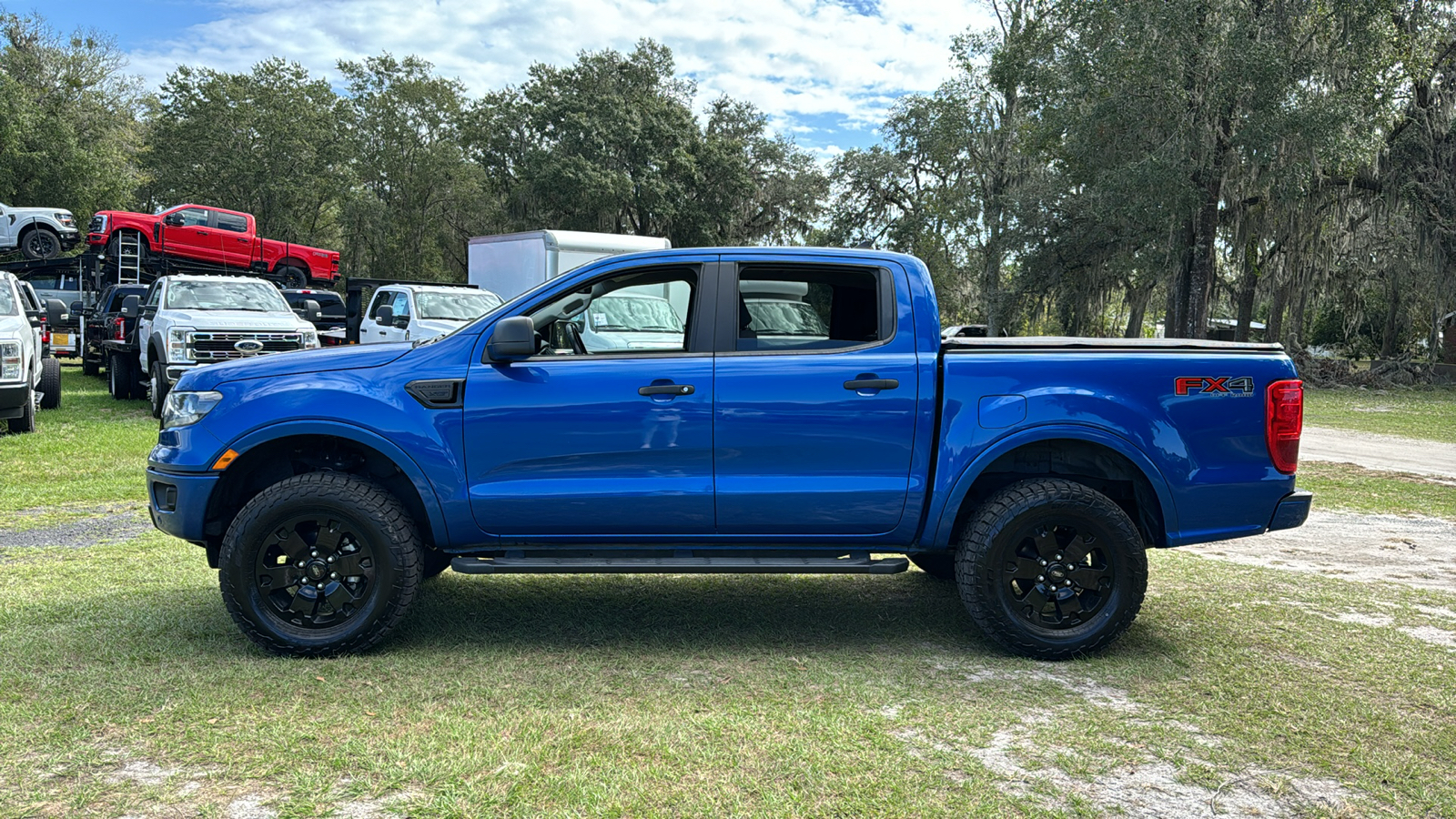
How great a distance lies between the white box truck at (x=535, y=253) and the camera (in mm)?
18219

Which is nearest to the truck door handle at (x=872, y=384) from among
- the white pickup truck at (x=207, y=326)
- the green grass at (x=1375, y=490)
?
the green grass at (x=1375, y=490)

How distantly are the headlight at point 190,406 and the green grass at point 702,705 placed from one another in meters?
1.00

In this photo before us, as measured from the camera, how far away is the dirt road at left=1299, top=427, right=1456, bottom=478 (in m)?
12.5

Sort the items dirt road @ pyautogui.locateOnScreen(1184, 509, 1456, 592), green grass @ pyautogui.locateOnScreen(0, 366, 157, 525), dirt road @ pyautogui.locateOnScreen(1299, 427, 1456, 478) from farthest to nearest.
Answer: dirt road @ pyautogui.locateOnScreen(1299, 427, 1456, 478) → green grass @ pyautogui.locateOnScreen(0, 366, 157, 525) → dirt road @ pyautogui.locateOnScreen(1184, 509, 1456, 592)

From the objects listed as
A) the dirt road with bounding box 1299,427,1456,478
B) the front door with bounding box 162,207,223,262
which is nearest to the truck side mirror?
the dirt road with bounding box 1299,427,1456,478

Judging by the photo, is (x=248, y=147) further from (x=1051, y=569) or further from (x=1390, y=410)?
(x=1051, y=569)

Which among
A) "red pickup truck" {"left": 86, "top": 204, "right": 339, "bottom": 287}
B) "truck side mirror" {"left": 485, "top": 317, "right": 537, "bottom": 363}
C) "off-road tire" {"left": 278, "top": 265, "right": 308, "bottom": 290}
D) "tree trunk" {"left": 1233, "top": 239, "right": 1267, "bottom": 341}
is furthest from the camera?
"tree trunk" {"left": 1233, "top": 239, "right": 1267, "bottom": 341}

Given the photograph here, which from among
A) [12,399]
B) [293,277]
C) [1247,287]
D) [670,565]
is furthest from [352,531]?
[1247,287]

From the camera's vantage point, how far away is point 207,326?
1371 cm

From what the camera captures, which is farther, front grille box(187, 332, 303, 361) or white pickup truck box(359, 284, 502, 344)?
white pickup truck box(359, 284, 502, 344)

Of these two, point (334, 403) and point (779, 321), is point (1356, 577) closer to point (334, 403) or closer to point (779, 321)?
point (779, 321)

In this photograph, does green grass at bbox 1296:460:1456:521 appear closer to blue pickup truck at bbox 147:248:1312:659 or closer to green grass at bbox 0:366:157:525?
blue pickup truck at bbox 147:248:1312:659

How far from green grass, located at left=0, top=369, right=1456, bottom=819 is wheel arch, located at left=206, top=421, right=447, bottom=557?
0.59 meters

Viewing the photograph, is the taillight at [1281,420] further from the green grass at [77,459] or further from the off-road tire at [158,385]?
the off-road tire at [158,385]
